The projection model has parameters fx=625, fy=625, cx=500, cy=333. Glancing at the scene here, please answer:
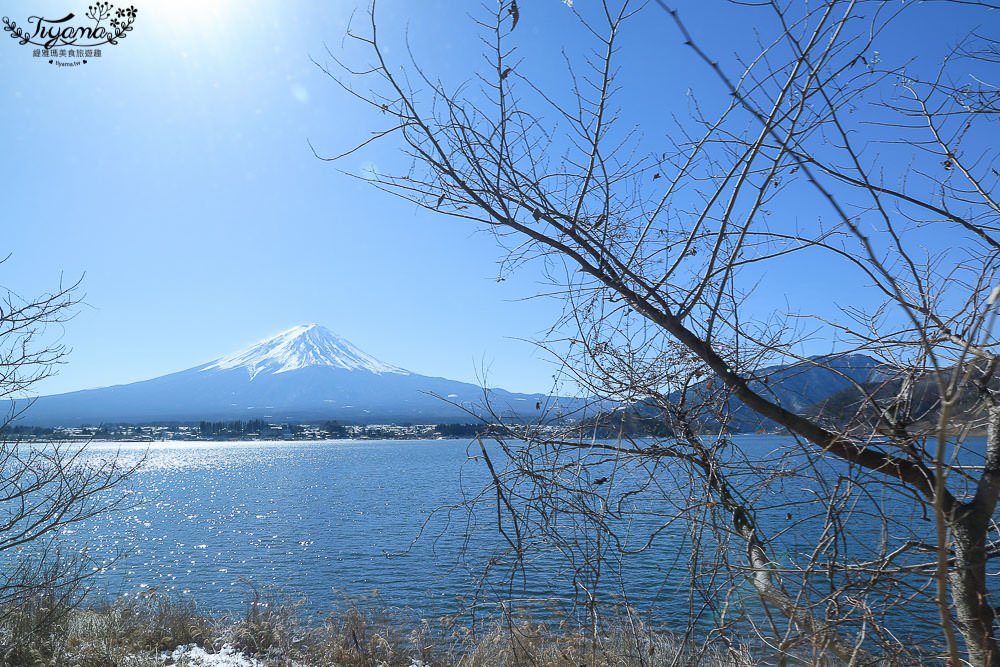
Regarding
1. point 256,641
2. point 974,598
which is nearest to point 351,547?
point 256,641

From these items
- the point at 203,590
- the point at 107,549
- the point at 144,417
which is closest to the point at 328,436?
the point at 144,417

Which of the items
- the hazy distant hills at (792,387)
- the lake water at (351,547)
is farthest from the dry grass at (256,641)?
the hazy distant hills at (792,387)

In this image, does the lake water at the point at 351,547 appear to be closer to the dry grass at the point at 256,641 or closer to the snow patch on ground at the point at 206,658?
the dry grass at the point at 256,641

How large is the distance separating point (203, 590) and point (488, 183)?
21.6 m

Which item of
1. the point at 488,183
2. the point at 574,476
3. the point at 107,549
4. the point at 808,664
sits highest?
the point at 488,183

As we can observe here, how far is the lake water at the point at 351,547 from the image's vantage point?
310 inches

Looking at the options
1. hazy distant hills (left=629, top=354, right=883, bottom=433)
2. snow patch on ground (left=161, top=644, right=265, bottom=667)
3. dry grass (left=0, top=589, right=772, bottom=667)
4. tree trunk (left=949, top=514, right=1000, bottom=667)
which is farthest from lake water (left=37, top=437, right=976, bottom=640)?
snow patch on ground (left=161, top=644, right=265, bottom=667)

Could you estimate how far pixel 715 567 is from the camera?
1751 millimetres

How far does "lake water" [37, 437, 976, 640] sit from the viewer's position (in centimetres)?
786

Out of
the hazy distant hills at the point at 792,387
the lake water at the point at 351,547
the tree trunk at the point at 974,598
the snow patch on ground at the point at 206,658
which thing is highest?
the hazy distant hills at the point at 792,387

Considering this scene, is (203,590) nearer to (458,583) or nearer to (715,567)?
(458,583)

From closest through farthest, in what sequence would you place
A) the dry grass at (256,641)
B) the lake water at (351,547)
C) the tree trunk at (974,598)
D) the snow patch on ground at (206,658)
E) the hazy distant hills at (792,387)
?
the tree trunk at (974,598) < the hazy distant hills at (792,387) < the dry grass at (256,641) < the lake water at (351,547) < the snow patch on ground at (206,658)

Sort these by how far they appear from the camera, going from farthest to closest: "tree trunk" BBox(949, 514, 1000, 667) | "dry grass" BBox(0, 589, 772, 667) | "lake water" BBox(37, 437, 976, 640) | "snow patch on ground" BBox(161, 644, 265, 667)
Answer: "snow patch on ground" BBox(161, 644, 265, 667), "lake water" BBox(37, 437, 976, 640), "dry grass" BBox(0, 589, 772, 667), "tree trunk" BBox(949, 514, 1000, 667)

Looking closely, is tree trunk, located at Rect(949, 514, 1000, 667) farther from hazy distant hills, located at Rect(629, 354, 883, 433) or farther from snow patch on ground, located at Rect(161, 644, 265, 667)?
snow patch on ground, located at Rect(161, 644, 265, 667)
